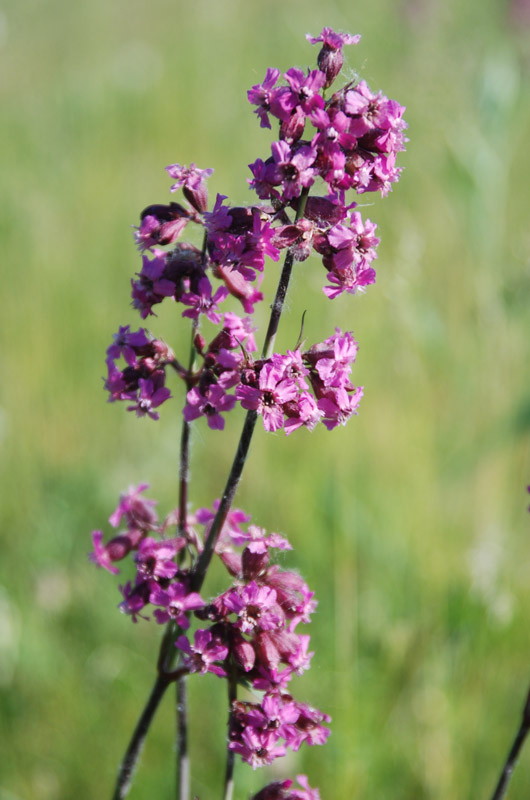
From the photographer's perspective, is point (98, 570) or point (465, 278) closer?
point (98, 570)

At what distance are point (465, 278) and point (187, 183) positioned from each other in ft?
13.6

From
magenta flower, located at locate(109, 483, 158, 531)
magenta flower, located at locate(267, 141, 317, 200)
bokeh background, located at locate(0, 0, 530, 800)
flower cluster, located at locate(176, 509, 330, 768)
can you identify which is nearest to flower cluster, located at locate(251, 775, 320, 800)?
flower cluster, located at locate(176, 509, 330, 768)

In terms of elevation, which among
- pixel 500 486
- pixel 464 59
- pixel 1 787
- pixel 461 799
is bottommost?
pixel 1 787

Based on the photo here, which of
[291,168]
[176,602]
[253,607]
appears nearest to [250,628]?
[253,607]

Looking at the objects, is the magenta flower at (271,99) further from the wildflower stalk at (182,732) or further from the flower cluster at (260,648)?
the wildflower stalk at (182,732)

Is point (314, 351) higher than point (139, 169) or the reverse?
the reverse

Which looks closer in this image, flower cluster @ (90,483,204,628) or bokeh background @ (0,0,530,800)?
flower cluster @ (90,483,204,628)

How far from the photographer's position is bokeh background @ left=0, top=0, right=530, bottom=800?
2.86m

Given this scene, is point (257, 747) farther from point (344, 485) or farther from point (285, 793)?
point (344, 485)

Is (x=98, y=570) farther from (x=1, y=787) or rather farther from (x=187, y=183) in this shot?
(x=187, y=183)

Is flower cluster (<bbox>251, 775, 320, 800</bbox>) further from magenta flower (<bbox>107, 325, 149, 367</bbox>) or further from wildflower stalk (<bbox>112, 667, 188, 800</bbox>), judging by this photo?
magenta flower (<bbox>107, 325, 149, 367</bbox>)

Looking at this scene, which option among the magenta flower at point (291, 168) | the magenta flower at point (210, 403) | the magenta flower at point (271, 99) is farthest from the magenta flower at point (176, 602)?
the magenta flower at point (271, 99)

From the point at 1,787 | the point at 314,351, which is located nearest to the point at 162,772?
the point at 1,787

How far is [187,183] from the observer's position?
1.68 metres
